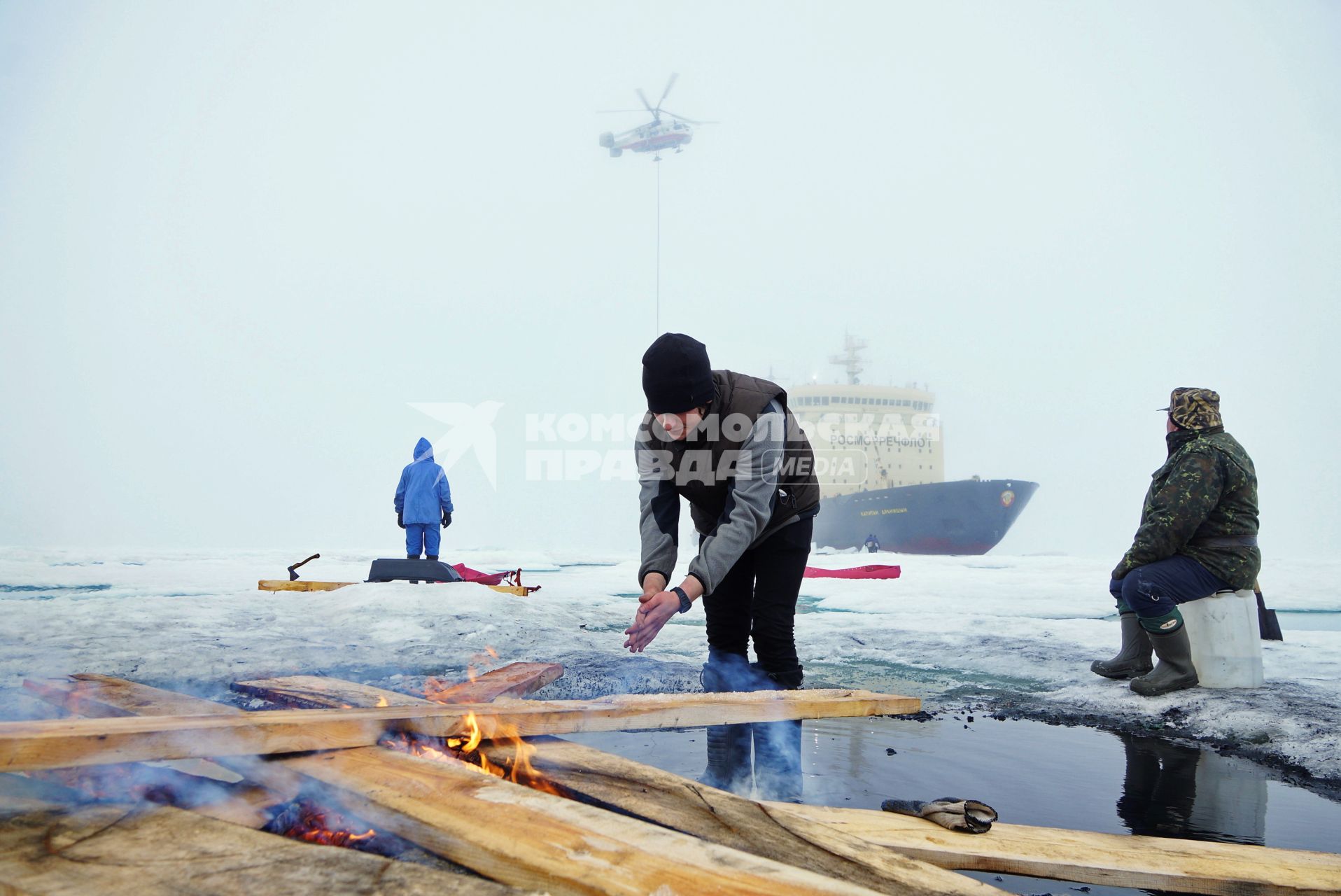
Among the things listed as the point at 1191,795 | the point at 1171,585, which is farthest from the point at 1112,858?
the point at 1171,585

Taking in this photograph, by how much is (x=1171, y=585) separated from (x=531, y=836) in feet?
12.3

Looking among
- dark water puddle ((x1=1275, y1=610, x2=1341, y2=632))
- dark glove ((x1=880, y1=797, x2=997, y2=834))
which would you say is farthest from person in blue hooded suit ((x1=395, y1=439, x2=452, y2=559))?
dark water puddle ((x1=1275, y1=610, x2=1341, y2=632))

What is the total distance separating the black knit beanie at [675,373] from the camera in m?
2.65

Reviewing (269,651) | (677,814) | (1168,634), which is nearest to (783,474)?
(677,814)

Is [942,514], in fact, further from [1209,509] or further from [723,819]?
[723,819]

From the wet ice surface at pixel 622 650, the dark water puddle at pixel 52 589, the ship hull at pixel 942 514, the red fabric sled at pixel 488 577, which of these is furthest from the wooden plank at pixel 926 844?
the ship hull at pixel 942 514

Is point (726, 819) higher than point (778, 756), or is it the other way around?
point (726, 819)

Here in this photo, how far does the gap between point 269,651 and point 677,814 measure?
4694 millimetres

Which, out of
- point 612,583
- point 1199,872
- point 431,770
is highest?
point 431,770

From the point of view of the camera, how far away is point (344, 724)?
185cm

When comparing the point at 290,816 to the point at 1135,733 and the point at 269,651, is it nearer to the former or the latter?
the point at 1135,733

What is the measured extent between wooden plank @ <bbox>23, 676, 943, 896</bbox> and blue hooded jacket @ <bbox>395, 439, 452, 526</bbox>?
29.9 ft

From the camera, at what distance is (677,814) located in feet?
5.28

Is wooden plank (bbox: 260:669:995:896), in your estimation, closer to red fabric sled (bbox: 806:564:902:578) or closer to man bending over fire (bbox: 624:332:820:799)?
man bending over fire (bbox: 624:332:820:799)
